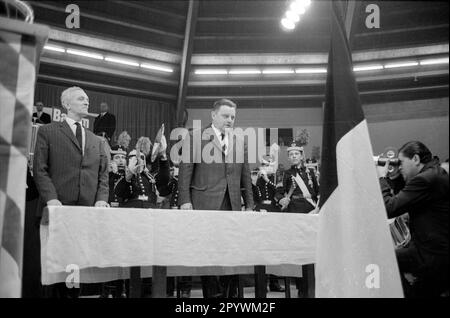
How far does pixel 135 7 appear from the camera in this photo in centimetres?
560

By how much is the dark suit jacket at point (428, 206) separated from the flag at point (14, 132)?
1378 mm

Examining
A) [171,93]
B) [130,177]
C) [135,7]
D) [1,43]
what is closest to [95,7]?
[135,7]

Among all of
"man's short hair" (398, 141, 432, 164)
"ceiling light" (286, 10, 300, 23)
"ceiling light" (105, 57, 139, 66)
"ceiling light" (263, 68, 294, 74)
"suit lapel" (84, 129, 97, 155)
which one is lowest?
"man's short hair" (398, 141, 432, 164)

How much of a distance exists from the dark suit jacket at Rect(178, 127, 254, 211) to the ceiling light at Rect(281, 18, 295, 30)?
3.77m

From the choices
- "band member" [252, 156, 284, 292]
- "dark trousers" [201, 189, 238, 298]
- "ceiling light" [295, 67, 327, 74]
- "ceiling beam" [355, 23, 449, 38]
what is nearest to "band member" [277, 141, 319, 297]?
"band member" [252, 156, 284, 292]

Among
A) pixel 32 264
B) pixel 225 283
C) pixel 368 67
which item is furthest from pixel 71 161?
pixel 368 67

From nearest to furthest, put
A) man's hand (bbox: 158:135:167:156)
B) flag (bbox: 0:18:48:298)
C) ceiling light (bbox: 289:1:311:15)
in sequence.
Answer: flag (bbox: 0:18:48:298)
man's hand (bbox: 158:135:167:156)
ceiling light (bbox: 289:1:311:15)

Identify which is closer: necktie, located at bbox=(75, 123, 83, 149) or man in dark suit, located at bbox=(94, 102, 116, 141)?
necktie, located at bbox=(75, 123, 83, 149)

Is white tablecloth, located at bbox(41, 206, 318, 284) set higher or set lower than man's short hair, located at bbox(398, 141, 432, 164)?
lower

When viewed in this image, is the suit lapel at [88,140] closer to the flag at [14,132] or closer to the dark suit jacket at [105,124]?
the dark suit jacket at [105,124]

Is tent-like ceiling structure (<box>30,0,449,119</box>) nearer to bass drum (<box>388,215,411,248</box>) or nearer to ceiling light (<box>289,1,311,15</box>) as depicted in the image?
ceiling light (<box>289,1,311,15</box>)

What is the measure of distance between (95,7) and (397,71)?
11.7ft

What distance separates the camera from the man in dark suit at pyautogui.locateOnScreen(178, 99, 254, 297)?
252 cm

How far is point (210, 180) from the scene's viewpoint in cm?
254
